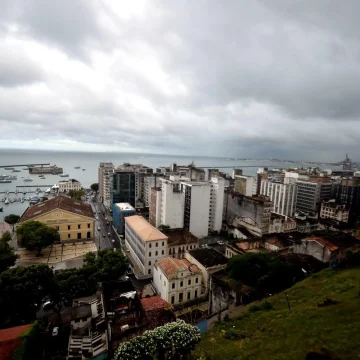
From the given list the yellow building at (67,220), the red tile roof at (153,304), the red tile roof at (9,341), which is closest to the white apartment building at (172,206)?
the yellow building at (67,220)

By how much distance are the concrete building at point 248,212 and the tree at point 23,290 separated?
45337 mm

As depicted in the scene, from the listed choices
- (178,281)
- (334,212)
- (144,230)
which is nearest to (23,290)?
(178,281)

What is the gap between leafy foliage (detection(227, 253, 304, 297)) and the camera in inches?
1130

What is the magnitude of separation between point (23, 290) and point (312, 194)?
81302mm

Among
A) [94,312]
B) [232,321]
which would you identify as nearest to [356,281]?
[232,321]

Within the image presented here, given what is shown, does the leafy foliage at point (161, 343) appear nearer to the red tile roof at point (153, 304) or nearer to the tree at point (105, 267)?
the red tile roof at point (153, 304)

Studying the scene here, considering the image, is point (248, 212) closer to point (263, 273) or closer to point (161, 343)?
point (263, 273)

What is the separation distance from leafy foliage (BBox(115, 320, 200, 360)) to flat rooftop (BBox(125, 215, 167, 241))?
82.0 ft

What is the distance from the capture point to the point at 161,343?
1595 cm

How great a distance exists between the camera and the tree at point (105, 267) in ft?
98.4

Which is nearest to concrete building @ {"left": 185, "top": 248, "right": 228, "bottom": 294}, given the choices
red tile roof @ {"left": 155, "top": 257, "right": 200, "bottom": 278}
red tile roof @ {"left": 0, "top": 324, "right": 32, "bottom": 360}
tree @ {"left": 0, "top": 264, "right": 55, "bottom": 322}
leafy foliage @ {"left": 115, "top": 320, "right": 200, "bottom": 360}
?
red tile roof @ {"left": 155, "top": 257, "right": 200, "bottom": 278}

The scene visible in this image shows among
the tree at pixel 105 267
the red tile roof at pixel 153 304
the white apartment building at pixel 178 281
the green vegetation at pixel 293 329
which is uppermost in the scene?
the green vegetation at pixel 293 329

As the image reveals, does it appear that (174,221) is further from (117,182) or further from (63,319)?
(63,319)

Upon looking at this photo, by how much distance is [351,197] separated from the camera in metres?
82.6
